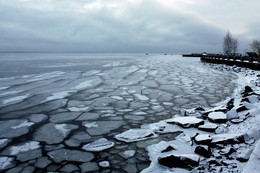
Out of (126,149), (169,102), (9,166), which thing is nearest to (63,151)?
(9,166)

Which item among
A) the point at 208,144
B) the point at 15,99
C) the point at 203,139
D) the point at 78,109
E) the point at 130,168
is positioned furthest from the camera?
the point at 15,99

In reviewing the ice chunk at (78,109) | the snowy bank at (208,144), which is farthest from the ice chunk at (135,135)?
the ice chunk at (78,109)

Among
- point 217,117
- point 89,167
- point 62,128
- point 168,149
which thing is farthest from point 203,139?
point 62,128

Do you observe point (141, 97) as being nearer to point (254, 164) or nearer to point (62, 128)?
point (62, 128)

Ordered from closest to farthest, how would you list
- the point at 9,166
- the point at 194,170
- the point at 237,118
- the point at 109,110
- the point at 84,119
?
the point at 194,170, the point at 9,166, the point at 237,118, the point at 84,119, the point at 109,110

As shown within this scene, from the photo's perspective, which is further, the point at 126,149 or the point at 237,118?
the point at 237,118

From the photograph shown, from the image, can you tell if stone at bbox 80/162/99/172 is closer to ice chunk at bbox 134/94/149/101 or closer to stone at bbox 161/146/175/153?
stone at bbox 161/146/175/153

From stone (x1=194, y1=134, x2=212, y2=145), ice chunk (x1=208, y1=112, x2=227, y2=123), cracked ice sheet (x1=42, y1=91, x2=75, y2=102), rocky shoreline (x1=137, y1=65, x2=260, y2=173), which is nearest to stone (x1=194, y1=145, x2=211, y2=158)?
rocky shoreline (x1=137, y1=65, x2=260, y2=173)

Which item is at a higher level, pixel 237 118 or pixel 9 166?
pixel 237 118

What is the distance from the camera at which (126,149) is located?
3984mm

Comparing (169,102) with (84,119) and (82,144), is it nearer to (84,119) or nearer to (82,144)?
→ (84,119)

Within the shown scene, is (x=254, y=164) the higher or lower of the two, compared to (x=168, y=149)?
higher

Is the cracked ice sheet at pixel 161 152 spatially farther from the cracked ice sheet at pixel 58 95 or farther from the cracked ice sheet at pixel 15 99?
the cracked ice sheet at pixel 15 99

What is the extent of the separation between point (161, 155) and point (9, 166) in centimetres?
230
